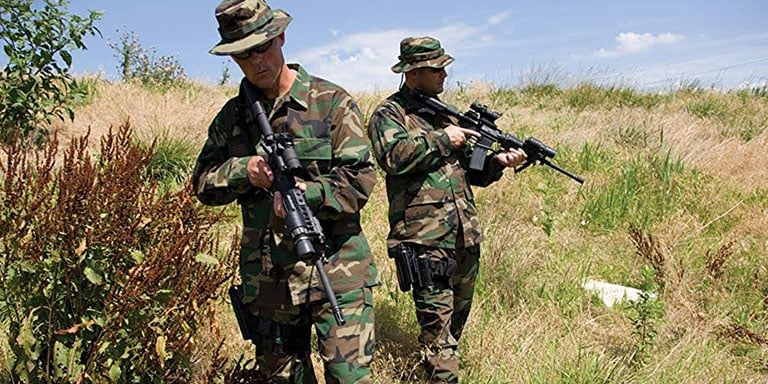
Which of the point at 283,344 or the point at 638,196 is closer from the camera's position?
the point at 283,344

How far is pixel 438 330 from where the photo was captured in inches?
135

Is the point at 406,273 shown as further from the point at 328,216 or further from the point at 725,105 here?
the point at 725,105

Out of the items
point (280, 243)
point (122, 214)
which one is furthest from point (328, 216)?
point (122, 214)

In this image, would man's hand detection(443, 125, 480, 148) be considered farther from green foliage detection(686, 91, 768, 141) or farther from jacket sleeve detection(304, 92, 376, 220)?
green foliage detection(686, 91, 768, 141)

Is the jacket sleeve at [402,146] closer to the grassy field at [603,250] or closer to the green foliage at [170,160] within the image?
the grassy field at [603,250]

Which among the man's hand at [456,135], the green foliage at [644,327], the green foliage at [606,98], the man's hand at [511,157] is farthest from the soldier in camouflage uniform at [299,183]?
the green foliage at [606,98]

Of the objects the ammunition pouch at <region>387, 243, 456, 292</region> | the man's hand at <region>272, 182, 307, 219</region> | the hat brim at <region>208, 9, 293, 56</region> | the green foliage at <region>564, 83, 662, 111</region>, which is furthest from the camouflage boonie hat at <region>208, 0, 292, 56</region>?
the green foliage at <region>564, 83, 662, 111</region>

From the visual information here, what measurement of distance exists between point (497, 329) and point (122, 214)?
2271 millimetres

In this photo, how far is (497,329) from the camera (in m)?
3.98

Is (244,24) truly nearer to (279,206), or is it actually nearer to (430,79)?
(279,206)

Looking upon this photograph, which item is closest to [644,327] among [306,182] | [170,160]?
[306,182]

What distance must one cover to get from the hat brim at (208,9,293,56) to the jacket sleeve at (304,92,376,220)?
0.35 m

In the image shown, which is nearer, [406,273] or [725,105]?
[406,273]

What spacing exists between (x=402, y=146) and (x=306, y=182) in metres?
1.05
